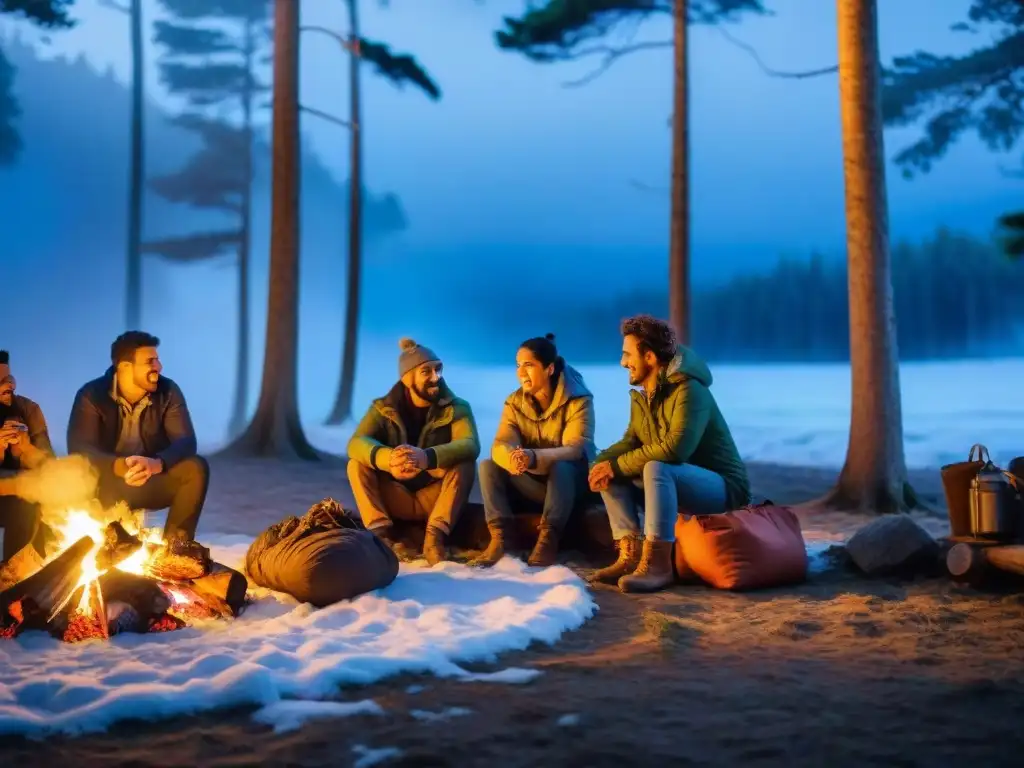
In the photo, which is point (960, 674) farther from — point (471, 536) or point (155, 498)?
point (155, 498)

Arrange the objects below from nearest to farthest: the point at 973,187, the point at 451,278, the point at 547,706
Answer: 1. the point at 547,706
2. the point at 973,187
3. the point at 451,278

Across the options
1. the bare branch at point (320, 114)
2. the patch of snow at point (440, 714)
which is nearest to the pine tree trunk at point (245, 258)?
the bare branch at point (320, 114)

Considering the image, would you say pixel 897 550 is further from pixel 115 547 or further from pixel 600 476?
pixel 115 547

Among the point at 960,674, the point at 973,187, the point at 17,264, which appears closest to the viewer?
the point at 960,674

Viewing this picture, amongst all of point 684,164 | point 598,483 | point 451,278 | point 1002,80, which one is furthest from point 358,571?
point 451,278

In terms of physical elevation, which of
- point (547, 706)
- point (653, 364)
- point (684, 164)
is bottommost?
point (547, 706)

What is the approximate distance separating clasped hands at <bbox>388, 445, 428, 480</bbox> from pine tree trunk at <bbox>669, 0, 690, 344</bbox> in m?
5.35

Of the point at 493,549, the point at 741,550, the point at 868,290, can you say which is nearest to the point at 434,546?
the point at 493,549

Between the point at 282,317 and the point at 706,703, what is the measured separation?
24.8ft

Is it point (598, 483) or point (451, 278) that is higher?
point (451, 278)

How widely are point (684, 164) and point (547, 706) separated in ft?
26.7

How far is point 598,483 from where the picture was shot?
4.25 metres

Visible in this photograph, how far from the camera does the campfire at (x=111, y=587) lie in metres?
3.16

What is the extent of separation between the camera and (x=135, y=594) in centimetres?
323
